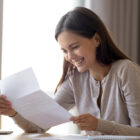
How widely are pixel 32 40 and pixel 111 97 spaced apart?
992 mm

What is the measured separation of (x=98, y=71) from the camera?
5.61 ft

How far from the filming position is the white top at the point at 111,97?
1.41m

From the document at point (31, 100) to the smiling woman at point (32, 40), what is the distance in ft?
3.19

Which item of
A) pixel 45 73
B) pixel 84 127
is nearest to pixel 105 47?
pixel 84 127

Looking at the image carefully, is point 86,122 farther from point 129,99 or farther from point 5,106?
point 5,106

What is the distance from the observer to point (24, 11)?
2.36 meters

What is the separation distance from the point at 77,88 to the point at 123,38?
37.8 inches

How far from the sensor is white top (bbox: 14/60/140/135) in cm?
141

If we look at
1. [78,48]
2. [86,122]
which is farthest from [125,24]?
[86,122]

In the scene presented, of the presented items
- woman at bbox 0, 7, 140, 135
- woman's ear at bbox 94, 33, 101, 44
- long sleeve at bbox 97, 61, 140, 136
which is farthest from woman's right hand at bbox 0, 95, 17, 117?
woman's ear at bbox 94, 33, 101, 44

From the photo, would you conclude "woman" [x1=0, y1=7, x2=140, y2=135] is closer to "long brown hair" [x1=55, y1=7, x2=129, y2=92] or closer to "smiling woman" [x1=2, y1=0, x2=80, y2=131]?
"long brown hair" [x1=55, y1=7, x2=129, y2=92]

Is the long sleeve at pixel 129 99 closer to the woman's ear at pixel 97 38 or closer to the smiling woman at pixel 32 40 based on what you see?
the woman's ear at pixel 97 38

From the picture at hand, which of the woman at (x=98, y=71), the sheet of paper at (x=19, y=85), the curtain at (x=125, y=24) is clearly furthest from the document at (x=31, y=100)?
the curtain at (x=125, y=24)

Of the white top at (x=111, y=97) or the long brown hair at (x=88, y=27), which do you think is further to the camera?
the long brown hair at (x=88, y=27)
